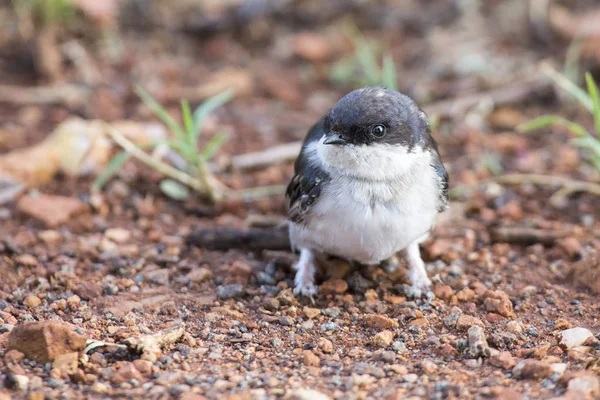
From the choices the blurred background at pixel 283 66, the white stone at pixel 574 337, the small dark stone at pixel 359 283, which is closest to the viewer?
the white stone at pixel 574 337

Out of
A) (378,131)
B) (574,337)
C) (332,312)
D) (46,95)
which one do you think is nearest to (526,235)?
(574,337)

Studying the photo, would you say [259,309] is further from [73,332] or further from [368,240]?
[73,332]

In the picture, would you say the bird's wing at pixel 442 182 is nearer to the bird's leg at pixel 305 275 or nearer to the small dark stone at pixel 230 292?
the bird's leg at pixel 305 275

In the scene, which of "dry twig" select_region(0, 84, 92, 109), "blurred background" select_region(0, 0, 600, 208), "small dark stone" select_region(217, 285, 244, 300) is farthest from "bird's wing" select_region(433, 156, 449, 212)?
"dry twig" select_region(0, 84, 92, 109)

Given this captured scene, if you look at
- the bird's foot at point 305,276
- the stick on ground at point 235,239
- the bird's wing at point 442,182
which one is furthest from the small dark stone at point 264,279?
the bird's wing at point 442,182

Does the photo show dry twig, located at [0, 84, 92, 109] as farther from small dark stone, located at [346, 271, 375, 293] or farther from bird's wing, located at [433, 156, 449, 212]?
bird's wing, located at [433, 156, 449, 212]

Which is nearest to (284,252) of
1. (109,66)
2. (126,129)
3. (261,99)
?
(126,129)

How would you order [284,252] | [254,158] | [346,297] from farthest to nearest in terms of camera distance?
1. [254,158]
2. [284,252]
3. [346,297]
